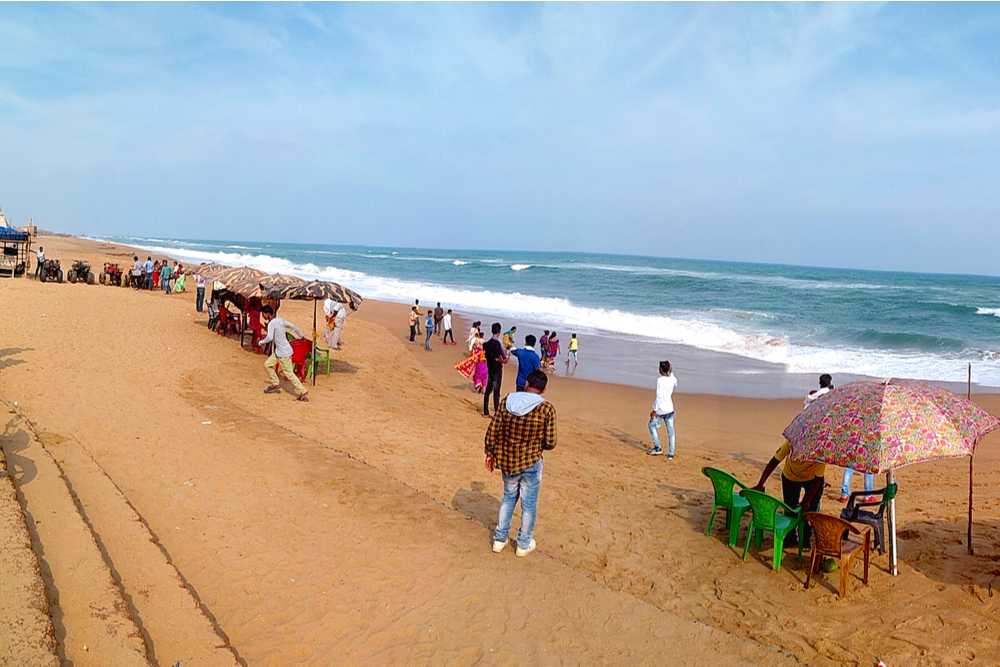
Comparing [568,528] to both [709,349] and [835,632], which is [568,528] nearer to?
[835,632]

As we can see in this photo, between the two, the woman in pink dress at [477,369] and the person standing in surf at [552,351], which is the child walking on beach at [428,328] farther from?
the woman in pink dress at [477,369]

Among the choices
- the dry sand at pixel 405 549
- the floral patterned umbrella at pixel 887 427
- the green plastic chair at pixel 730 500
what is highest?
the floral patterned umbrella at pixel 887 427

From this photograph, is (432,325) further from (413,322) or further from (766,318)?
(766,318)

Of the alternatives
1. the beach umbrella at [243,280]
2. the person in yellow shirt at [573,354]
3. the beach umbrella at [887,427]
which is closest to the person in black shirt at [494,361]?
the beach umbrella at [243,280]

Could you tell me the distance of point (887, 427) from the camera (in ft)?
16.8

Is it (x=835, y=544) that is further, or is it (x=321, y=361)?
(x=321, y=361)

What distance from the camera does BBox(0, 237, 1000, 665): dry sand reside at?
4520 millimetres

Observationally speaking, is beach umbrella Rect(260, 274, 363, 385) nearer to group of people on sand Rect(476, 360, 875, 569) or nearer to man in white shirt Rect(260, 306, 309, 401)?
man in white shirt Rect(260, 306, 309, 401)

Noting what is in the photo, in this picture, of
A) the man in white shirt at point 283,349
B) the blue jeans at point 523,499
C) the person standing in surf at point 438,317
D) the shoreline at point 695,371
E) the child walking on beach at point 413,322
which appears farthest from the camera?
the person standing in surf at point 438,317

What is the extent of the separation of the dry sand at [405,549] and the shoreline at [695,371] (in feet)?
16.9

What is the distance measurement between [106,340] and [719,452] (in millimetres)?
11494

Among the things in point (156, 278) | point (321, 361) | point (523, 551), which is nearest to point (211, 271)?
point (321, 361)

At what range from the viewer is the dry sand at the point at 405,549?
14.8 ft

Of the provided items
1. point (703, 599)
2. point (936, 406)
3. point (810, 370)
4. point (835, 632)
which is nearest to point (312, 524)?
point (703, 599)
